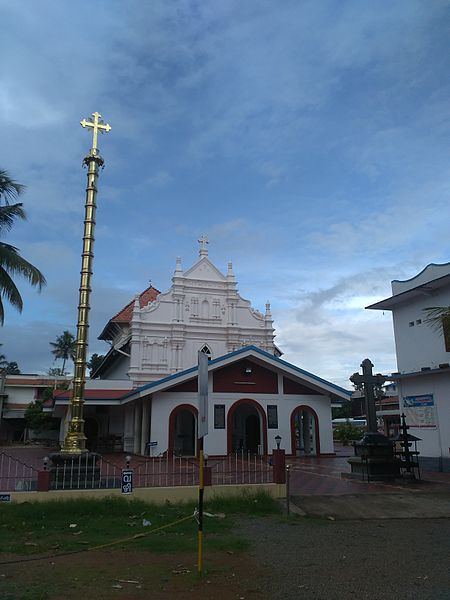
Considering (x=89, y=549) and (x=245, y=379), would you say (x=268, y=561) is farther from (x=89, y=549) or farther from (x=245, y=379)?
(x=245, y=379)

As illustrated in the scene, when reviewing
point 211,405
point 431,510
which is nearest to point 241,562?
point 431,510

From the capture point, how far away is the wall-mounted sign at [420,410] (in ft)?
61.5

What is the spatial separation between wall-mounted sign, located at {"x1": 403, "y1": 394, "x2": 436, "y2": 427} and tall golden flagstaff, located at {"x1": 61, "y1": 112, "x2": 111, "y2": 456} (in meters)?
12.4

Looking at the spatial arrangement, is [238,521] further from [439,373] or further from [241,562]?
[439,373]

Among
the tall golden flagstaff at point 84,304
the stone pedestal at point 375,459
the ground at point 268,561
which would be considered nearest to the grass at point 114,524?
the ground at point 268,561

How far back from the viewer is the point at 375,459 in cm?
1551

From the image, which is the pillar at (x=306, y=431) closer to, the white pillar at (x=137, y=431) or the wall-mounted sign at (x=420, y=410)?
the wall-mounted sign at (x=420, y=410)

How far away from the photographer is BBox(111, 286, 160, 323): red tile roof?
3881 cm

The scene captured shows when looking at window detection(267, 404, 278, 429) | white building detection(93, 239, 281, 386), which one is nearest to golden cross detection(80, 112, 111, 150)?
window detection(267, 404, 278, 429)

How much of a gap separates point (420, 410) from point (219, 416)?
9416 mm

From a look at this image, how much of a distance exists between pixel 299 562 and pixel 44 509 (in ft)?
18.8

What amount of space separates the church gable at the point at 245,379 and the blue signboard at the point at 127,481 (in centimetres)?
1354

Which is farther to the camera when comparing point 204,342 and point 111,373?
point 111,373

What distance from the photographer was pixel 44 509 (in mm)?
10391
